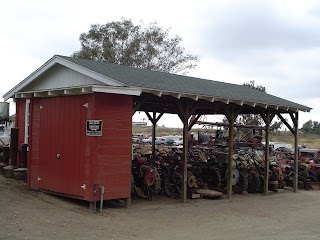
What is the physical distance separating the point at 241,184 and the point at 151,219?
6004 mm

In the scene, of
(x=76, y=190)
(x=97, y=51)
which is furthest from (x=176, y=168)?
(x=97, y=51)

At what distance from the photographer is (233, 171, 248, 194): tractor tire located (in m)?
14.1

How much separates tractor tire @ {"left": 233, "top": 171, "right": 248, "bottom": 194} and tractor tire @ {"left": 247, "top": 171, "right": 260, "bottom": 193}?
24.9 inches

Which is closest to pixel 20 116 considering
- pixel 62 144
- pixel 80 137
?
pixel 62 144

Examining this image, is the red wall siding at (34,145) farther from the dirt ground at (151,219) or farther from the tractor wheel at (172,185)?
the tractor wheel at (172,185)

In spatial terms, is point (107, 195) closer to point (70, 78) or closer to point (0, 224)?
point (0, 224)

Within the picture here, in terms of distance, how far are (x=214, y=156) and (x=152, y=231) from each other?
22.7 feet

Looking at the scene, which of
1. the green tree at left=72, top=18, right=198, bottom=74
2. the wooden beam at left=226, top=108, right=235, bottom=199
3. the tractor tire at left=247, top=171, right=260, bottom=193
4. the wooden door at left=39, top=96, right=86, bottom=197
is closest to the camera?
the wooden door at left=39, top=96, right=86, bottom=197

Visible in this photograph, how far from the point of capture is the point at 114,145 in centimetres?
949

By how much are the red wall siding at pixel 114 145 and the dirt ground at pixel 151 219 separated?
66 cm

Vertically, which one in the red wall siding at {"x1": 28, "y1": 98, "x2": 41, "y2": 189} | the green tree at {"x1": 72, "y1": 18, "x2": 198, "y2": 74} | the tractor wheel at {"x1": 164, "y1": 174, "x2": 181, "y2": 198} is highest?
the green tree at {"x1": 72, "y1": 18, "x2": 198, "y2": 74}

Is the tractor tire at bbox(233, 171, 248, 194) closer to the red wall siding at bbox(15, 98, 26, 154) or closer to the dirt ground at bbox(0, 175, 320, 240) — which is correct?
the dirt ground at bbox(0, 175, 320, 240)

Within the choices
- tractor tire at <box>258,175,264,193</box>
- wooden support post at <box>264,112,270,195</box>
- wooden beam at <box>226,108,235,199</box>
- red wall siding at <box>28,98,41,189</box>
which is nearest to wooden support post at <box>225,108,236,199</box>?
wooden beam at <box>226,108,235,199</box>

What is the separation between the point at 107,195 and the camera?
9.37m
